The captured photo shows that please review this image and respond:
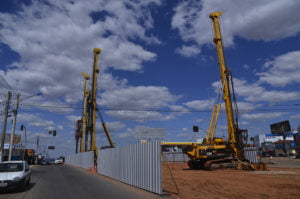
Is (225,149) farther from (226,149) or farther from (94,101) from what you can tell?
(94,101)

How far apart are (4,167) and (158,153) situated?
820 cm

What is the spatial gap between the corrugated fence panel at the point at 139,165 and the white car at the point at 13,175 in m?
5.71

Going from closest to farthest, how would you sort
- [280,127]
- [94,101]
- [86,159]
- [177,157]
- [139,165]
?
[139,165]
[86,159]
[94,101]
[177,157]
[280,127]

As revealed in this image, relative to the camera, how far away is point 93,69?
130ft

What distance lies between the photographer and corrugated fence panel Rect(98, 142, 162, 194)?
37.2ft

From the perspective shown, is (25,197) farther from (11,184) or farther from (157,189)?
(157,189)

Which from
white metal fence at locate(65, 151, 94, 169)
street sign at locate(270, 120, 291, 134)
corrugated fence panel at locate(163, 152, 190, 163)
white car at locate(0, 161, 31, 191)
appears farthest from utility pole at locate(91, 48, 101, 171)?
street sign at locate(270, 120, 291, 134)

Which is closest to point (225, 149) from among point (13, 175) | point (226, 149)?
point (226, 149)

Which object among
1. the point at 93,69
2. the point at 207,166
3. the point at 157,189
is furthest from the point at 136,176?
the point at 93,69

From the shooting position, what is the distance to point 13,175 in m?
11.6

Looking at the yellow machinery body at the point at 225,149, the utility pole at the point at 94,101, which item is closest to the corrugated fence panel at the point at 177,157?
the utility pole at the point at 94,101

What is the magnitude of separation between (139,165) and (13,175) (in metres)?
6.14

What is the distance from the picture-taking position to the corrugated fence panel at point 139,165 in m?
11.3

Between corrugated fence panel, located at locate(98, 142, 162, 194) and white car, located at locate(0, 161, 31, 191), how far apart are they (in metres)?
5.71
